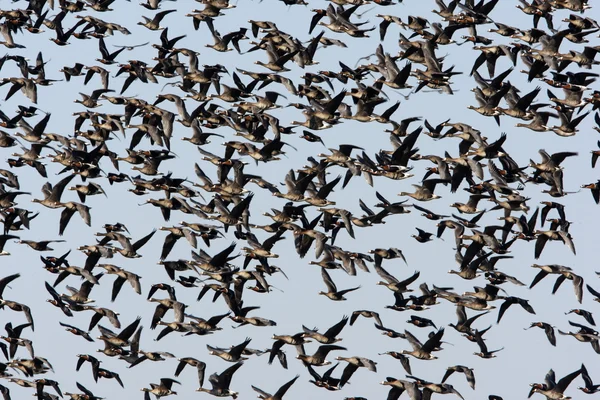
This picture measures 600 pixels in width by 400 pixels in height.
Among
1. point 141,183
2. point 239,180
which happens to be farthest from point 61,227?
point 239,180

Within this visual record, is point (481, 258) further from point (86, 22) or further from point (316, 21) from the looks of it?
point (86, 22)

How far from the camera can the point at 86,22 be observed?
5250 cm

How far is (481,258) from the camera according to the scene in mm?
49844

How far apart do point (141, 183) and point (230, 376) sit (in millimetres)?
7339

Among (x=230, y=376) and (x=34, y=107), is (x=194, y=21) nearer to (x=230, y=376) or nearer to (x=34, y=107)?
(x=34, y=107)

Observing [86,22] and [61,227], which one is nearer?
[61,227]

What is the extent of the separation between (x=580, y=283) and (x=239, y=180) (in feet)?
39.9

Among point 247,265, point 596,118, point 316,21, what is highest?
point 316,21

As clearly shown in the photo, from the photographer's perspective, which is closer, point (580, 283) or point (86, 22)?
point (580, 283)

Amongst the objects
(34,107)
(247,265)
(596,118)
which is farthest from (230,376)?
(596,118)

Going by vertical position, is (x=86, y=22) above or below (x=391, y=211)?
above

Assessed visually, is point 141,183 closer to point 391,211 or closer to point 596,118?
point 391,211

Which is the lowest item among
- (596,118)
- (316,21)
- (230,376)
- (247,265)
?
(230,376)

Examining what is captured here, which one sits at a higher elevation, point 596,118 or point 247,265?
point 596,118
